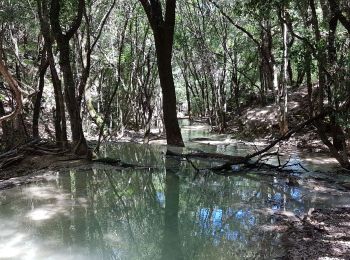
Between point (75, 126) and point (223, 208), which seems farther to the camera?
point (75, 126)

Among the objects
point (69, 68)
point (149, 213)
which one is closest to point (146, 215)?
point (149, 213)

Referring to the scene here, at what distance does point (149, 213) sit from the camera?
6879 millimetres

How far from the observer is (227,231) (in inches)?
228

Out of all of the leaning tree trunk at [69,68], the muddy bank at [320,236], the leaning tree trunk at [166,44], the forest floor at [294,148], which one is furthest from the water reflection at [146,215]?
the leaning tree trunk at [166,44]

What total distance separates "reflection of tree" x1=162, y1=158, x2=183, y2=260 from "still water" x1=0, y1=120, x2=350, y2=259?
1cm

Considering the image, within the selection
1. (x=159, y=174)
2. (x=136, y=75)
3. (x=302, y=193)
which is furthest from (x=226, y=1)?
(x=302, y=193)

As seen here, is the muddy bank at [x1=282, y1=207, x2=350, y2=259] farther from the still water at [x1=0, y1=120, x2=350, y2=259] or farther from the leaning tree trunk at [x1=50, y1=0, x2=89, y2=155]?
the leaning tree trunk at [x1=50, y1=0, x2=89, y2=155]

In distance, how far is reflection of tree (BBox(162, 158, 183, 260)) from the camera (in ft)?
16.9

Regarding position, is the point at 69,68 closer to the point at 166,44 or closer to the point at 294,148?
the point at 166,44

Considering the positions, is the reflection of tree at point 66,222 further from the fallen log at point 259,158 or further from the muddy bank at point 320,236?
the fallen log at point 259,158

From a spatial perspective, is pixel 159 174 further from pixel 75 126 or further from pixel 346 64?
pixel 346 64

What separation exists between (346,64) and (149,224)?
18.8 ft

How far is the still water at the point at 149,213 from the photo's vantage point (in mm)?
5152

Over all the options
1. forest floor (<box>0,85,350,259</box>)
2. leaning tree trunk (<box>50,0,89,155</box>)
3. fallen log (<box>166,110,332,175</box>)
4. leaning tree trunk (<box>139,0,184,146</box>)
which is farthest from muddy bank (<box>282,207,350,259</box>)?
leaning tree trunk (<box>139,0,184,146</box>)
